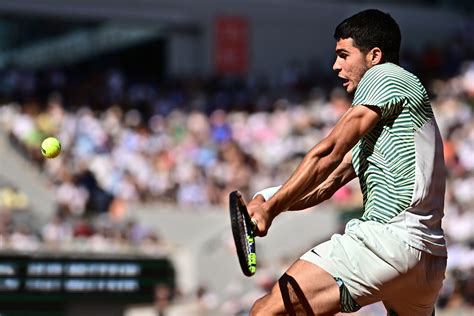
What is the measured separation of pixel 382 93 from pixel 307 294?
1.00 meters

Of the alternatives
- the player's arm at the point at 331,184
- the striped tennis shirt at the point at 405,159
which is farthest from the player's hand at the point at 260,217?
the player's arm at the point at 331,184

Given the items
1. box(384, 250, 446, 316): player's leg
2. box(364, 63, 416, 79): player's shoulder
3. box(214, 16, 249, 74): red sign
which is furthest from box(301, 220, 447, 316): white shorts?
box(214, 16, 249, 74): red sign

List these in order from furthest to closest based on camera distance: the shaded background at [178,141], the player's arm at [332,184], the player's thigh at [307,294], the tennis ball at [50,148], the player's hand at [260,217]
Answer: the shaded background at [178,141], the tennis ball at [50,148], the player's arm at [332,184], the player's thigh at [307,294], the player's hand at [260,217]

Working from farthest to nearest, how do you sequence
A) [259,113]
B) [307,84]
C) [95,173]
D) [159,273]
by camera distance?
1. [307,84]
2. [259,113]
3. [95,173]
4. [159,273]

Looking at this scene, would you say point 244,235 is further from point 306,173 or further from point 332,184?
point 332,184

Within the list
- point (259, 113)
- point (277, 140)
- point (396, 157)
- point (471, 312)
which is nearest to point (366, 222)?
point (396, 157)

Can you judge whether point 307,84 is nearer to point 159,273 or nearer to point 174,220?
point 174,220

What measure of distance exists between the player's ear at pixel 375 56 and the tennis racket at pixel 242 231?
0.99 m

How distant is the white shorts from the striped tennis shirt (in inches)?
2.4

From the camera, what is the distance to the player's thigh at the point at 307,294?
527 cm

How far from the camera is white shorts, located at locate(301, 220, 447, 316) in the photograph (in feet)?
17.1

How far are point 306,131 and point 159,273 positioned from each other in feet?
30.5

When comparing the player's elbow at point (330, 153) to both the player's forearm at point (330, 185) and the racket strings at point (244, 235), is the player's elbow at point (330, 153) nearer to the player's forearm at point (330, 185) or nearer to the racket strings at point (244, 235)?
the racket strings at point (244, 235)

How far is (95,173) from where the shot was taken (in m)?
20.5
